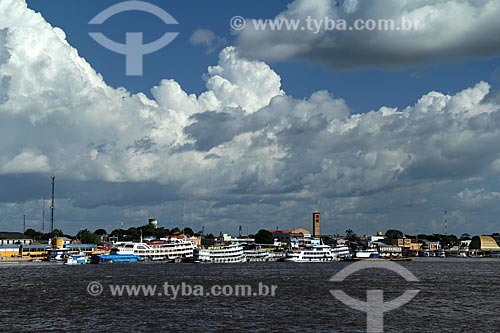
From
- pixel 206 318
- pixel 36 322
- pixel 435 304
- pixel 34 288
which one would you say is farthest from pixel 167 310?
pixel 34 288

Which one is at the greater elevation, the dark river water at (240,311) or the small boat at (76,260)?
the small boat at (76,260)

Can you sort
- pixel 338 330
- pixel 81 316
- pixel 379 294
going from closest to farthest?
pixel 338 330 → pixel 81 316 → pixel 379 294

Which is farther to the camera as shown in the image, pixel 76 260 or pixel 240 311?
pixel 76 260

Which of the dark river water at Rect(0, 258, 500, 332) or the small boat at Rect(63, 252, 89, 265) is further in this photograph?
the small boat at Rect(63, 252, 89, 265)

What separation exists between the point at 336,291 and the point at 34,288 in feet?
127

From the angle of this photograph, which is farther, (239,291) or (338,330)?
(239,291)

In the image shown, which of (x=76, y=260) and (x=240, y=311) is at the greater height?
(x=76, y=260)

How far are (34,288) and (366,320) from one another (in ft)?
168

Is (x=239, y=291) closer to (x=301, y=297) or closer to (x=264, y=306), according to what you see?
(x=301, y=297)

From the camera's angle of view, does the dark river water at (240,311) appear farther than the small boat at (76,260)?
No

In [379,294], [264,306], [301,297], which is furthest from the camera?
[379,294]

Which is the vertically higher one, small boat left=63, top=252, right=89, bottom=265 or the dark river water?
small boat left=63, top=252, right=89, bottom=265

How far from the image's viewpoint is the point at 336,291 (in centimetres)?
8200

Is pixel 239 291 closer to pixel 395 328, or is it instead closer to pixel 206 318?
pixel 206 318
